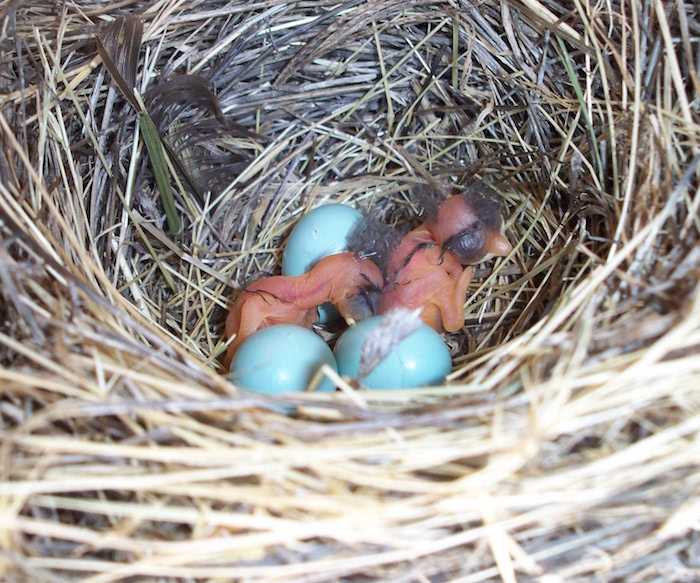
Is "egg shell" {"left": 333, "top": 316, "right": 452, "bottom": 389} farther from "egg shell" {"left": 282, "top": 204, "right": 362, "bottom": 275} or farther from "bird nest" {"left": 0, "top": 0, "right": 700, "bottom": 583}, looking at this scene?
"egg shell" {"left": 282, "top": 204, "right": 362, "bottom": 275}

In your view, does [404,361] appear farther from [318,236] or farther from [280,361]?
[318,236]

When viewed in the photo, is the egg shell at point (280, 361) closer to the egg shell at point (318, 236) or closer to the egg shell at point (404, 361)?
the egg shell at point (404, 361)

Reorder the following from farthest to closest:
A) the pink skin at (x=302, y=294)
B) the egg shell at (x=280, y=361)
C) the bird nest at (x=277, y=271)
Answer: the pink skin at (x=302, y=294)
the egg shell at (x=280, y=361)
the bird nest at (x=277, y=271)

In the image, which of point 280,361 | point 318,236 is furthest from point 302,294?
point 280,361

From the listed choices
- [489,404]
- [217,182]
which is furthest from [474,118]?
[489,404]

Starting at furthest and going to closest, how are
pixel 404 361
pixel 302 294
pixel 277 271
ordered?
pixel 277 271, pixel 302 294, pixel 404 361

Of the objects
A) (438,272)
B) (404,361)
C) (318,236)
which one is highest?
(318,236)

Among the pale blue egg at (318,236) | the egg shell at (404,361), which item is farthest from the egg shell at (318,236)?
the egg shell at (404,361)
